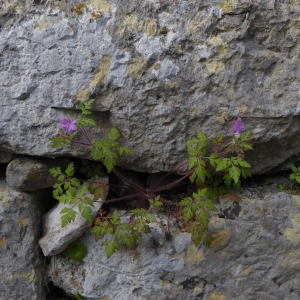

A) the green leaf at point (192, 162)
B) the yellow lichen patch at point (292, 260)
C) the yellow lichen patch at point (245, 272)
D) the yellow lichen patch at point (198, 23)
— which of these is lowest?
the yellow lichen patch at point (245, 272)

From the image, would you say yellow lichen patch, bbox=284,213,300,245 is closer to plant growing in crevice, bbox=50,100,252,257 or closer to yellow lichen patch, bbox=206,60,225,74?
plant growing in crevice, bbox=50,100,252,257

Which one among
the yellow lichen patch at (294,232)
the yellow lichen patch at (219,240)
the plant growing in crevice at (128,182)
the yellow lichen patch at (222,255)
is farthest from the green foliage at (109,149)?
the yellow lichen patch at (294,232)

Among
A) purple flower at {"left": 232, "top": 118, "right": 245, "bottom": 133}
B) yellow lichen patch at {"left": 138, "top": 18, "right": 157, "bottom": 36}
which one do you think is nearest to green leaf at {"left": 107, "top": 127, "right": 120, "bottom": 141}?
yellow lichen patch at {"left": 138, "top": 18, "right": 157, "bottom": 36}

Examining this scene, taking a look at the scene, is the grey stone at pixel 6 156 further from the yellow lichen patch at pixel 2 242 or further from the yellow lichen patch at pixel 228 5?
the yellow lichen patch at pixel 228 5

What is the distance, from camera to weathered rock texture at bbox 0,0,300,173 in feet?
9.23

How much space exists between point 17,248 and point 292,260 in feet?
7.47

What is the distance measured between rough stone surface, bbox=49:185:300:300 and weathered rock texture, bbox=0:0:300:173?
94 cm

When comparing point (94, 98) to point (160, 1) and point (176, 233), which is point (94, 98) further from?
point (176, 233)

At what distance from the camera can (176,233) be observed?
3.13m

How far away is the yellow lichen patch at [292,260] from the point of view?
10.0 feet

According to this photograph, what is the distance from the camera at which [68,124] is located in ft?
8.91

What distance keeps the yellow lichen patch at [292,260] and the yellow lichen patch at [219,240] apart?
505mm

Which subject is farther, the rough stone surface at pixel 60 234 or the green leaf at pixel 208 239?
the rough stone surface at pixel 60 234

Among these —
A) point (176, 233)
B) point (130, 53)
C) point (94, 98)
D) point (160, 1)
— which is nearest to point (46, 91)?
point (94, 98)
